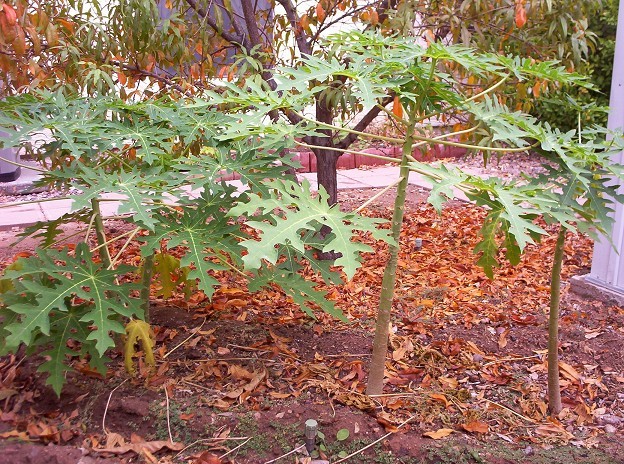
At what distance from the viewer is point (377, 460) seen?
2260 millimetres

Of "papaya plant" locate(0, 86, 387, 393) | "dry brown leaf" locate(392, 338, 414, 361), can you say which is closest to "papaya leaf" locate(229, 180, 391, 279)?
"papaya plant" locate(0, 86, 387, 393)

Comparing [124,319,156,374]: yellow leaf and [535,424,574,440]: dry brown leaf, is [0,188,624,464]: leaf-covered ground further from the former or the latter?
[124,319,156,374]: yellow leaf

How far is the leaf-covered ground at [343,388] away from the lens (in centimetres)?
231

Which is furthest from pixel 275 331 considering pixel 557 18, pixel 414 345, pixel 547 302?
pixel 557 18

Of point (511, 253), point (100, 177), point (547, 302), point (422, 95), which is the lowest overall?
point (547, 302)

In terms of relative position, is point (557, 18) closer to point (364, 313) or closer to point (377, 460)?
point (364, 313)

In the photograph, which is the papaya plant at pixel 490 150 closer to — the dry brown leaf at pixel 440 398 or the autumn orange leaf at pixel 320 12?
the dry brown leaf at pixel 440 398

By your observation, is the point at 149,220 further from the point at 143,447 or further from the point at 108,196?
the point at 108,196

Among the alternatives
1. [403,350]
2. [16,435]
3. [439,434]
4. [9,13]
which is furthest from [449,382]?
[9,13]

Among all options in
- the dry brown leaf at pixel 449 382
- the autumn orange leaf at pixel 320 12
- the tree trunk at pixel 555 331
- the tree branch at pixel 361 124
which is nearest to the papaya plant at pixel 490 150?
the tree trunk at pixel 555 331

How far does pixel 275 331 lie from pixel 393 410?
83cm

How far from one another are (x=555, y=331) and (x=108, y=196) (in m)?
5.20

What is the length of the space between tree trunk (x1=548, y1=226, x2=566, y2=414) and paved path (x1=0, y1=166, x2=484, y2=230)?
2.52 metres

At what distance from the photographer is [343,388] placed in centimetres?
268
